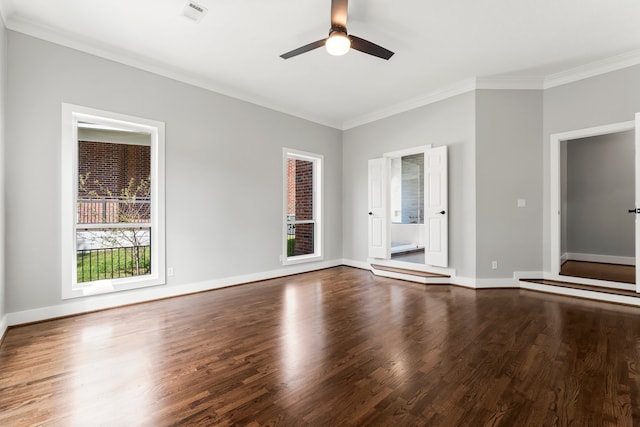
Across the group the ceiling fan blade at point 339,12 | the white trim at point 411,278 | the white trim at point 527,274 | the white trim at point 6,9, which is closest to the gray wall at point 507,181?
the white trim at point 527,274

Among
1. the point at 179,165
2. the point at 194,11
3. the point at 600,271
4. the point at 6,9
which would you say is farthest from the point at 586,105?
the point at 6,9

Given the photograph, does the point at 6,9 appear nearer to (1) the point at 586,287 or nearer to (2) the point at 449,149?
(2) the point at 449,149

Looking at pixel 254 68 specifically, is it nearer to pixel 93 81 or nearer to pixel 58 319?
pixel 93 81

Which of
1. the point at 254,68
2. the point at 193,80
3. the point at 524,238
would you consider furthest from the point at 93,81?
the point at 524,238

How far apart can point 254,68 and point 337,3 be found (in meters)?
1.80

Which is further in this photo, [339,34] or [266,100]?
[266,100]

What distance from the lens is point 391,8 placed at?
2848 millimetres

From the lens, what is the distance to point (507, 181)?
4.52m

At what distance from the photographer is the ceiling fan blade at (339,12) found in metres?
2.57

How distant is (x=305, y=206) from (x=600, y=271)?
5.24 m

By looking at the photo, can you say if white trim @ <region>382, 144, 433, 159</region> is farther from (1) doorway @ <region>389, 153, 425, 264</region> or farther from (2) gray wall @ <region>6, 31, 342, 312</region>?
(1) doorway @ <region>389, 153, 425, 264</region>

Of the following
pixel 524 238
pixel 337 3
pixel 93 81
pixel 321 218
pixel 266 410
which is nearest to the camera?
pixel 266 410

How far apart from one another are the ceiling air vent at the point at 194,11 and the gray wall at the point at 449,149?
370cm

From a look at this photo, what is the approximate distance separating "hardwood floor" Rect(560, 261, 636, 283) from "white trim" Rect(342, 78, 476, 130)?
10.8ft
